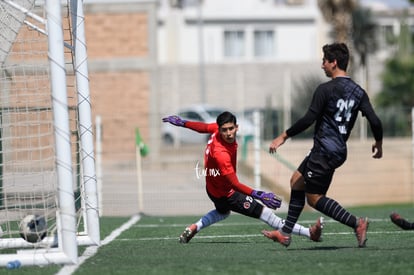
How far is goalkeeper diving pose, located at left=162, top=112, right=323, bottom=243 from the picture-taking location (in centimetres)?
1079

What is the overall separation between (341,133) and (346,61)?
661 millimetres

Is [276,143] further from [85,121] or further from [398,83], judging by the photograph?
[398,83]

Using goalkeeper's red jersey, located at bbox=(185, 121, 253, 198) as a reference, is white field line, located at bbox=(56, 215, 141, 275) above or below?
below

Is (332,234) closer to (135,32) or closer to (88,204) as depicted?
(88,204)

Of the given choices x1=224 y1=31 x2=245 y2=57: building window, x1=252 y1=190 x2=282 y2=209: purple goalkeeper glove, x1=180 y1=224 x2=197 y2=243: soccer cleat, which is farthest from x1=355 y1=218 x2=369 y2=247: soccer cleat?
x1=224 y1=31 x2=245 y2=57: building window

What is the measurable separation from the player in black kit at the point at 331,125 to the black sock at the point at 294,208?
0.65ft

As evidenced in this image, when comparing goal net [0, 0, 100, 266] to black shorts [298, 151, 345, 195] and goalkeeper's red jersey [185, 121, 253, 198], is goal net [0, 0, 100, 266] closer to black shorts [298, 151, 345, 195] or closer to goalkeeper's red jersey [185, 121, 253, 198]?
goalkeeper's red jersey [185, 121, 253, 198]

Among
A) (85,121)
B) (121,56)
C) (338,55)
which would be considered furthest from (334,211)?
(121,56)

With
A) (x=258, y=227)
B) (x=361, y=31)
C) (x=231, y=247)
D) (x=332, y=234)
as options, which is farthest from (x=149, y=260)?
(x=361, y=31)

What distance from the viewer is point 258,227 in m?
13.9

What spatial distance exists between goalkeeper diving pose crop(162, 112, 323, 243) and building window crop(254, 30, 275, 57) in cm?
5018

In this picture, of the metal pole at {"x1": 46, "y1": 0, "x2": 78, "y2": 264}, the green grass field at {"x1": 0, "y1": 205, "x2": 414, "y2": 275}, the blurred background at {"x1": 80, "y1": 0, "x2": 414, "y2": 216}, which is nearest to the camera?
the green grass field at {"x1": 0, "y1": 205, "x2": 414, "y2": 275}

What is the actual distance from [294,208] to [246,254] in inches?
27.6

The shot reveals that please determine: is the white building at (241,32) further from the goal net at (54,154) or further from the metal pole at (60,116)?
the metal pole at (60,116)
